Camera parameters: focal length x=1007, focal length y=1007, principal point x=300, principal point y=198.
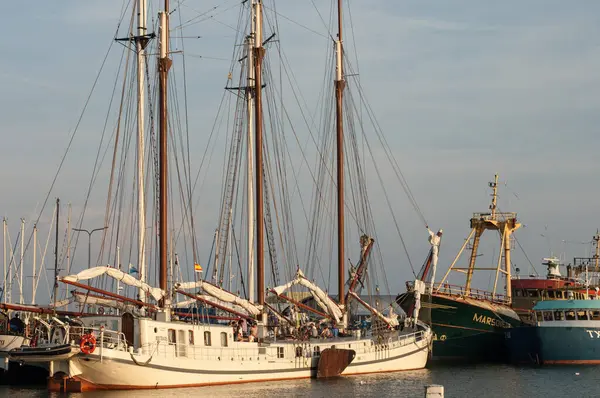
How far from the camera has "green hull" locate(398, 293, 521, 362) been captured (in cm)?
8612

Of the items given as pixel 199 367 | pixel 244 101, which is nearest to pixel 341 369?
pixel 199 367

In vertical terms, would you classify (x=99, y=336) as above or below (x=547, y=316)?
below

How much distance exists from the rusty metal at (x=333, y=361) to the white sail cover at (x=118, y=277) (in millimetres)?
12077

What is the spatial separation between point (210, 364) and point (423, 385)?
14.4 meters

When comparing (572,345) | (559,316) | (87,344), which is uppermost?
(559,316)

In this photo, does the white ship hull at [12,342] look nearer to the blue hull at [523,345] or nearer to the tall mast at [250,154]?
the tall mast at [250,154]

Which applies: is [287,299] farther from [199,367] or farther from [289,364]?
[199,367]

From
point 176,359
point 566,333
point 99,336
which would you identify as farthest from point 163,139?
point 566,333

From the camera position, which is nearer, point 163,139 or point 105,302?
point 105,302

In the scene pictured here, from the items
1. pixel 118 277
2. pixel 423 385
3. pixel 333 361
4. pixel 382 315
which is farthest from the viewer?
pixel 382 315

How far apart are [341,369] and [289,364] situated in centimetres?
473

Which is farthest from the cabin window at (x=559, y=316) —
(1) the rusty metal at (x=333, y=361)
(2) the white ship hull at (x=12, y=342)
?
(2) the white ship hull at (x=12, y=342)

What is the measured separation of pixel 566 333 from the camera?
3162 inches

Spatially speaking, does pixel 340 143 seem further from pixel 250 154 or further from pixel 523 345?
pixel 523 345
